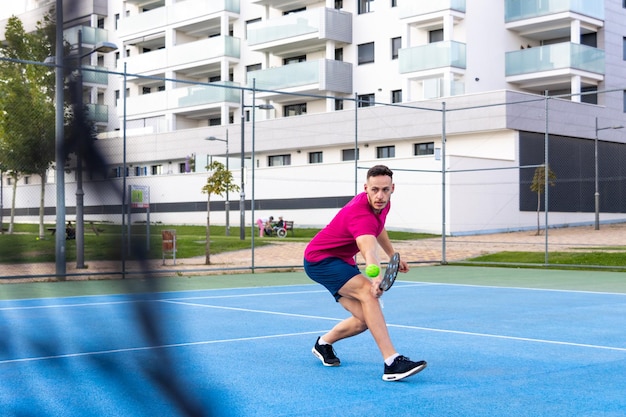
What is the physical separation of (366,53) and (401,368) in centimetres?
3195

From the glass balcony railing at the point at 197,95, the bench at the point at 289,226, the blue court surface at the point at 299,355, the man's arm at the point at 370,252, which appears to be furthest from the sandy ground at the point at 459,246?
the glass balcony railing at the point at 197,95

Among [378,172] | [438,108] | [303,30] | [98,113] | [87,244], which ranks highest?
[303,30]

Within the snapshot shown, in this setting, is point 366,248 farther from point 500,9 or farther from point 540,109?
point 500,9

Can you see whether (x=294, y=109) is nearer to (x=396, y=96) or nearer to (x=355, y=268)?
(x=396, y=96)

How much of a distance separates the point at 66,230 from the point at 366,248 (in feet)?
16.2

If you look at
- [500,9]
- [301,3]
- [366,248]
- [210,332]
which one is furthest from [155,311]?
[301,3]

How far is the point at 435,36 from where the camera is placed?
34.6m

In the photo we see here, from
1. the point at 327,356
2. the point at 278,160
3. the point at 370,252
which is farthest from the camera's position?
the point at 278,160

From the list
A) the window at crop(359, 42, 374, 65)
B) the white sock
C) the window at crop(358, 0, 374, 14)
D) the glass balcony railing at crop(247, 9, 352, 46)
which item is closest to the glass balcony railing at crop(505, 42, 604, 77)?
the window at crop(359, 42, 374, 65)

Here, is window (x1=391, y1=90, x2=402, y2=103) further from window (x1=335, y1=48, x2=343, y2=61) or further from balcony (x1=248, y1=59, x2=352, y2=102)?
window (x1=335, y1=48, x2=343, y2=61)

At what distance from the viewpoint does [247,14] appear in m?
38.8

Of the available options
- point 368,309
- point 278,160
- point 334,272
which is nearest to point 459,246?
point 278,160

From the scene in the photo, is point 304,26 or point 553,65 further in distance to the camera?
point 304,26

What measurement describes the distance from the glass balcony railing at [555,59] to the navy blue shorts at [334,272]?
2716 cm
